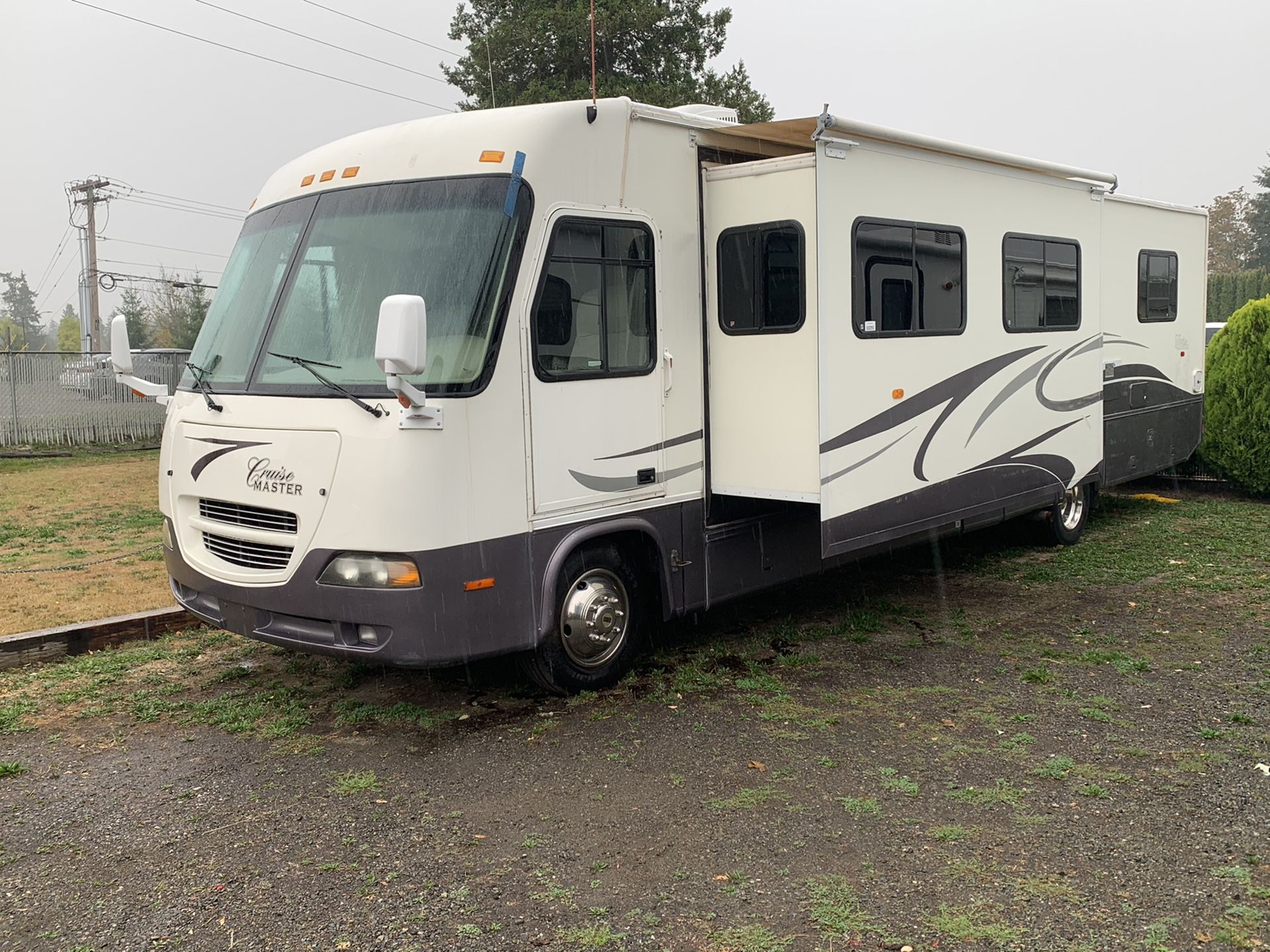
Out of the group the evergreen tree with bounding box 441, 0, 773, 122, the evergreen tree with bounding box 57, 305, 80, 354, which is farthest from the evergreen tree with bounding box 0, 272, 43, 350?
the evergreen tree with bounding box 441, 0, 773, 122

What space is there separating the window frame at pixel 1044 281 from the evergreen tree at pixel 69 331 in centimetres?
8246

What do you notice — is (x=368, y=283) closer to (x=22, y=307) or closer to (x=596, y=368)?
(x=596, y=368)

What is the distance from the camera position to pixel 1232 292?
125 ft

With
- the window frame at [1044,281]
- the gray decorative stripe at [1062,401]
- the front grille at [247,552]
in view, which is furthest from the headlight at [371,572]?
the gray decorative stripe at [1062,401]

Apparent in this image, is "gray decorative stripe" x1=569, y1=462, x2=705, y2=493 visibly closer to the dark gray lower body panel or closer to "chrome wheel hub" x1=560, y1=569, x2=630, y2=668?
"chrome wheel hub" x1=560, y1=569, x2=630, y2=668

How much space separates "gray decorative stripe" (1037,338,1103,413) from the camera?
25.8 ft

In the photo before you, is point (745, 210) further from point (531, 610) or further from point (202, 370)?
point (202, 370)

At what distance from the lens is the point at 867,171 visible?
596 cm

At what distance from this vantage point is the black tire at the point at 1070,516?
9.05m

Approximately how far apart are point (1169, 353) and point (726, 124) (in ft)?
19.4

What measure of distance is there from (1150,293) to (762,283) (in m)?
5.29

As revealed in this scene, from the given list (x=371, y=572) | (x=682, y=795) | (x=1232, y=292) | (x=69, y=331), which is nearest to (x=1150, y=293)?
(x=682, y=795)

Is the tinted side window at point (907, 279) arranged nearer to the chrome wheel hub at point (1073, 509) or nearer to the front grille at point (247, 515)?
the chrome wheel hub at point (1073, 509)

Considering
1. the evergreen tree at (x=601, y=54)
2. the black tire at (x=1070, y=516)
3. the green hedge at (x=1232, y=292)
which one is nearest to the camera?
the black tire at (x=1070, y=516)
